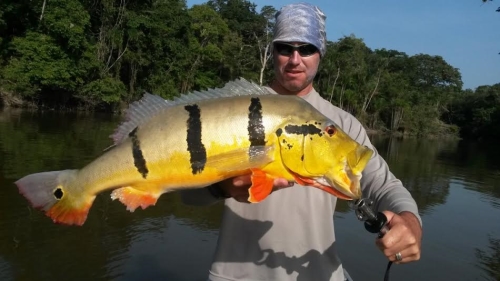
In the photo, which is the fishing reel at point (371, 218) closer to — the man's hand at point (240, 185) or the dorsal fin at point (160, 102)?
the man's hand at point (240, 185)

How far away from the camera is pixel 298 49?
8.88 ft

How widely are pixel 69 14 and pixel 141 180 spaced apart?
123ft

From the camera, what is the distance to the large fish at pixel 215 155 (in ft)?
6.36

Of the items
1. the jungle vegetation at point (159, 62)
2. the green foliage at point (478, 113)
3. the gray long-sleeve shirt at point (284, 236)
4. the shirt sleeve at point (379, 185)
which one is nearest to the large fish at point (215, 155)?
the shirt sleeve at point (379, 185)

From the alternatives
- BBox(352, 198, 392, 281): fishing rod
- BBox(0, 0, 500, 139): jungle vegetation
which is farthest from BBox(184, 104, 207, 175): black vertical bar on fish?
BBox(0, 0, 500, 139): jungle vegetation

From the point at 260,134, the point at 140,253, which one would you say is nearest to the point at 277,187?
the point at 260,134

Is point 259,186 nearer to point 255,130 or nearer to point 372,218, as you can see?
point 255,130

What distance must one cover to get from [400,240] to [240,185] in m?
0.76

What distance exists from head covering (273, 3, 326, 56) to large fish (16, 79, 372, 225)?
2.46ft

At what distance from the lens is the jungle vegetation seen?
114 ft

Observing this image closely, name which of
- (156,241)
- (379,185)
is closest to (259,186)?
(379,185)

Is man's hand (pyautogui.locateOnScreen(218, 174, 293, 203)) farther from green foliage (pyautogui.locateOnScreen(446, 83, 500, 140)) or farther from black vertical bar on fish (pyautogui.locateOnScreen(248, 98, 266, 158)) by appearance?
green foliage (pyautogui.locateOnScreen(446, 83, 500, 140))

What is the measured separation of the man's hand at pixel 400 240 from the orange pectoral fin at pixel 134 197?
107 centimetres

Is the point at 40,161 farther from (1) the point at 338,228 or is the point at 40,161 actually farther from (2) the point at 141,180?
(2) the point at 141,180
